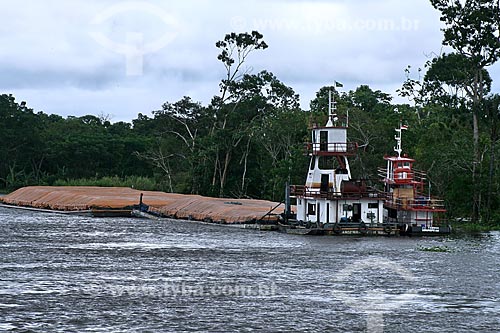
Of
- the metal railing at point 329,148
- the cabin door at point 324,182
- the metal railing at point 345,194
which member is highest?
the metal railing at point 329,148

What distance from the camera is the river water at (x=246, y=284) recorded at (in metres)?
33.4

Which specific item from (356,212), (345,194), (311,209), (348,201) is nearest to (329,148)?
(345,194)

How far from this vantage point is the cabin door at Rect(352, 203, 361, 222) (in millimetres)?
69812

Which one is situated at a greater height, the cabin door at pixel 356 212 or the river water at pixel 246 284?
the cabin door at pixel 356 212

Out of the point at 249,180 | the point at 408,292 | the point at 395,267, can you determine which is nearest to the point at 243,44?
the point at 249,180

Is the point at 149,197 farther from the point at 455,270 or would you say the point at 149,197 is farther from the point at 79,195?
the point at 455,270

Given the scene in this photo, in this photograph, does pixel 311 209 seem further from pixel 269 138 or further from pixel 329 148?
pixel 269 138

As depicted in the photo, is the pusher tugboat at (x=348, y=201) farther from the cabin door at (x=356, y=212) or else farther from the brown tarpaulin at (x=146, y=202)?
the brown tarpaulin at (x=146, y=202)

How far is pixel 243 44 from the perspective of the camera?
380 feet

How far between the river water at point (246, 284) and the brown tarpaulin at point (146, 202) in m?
15.0

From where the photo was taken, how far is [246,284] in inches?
1663

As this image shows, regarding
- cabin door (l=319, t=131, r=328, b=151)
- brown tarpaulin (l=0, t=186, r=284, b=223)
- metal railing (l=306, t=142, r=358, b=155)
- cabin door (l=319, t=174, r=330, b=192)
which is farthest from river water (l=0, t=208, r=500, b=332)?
brown tarpaulin (l=0, t=186, r=284, b=223)

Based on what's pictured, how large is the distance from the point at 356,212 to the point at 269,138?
42176 millimetres

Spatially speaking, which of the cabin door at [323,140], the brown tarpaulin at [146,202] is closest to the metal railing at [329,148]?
the cabin door at [323,140]
